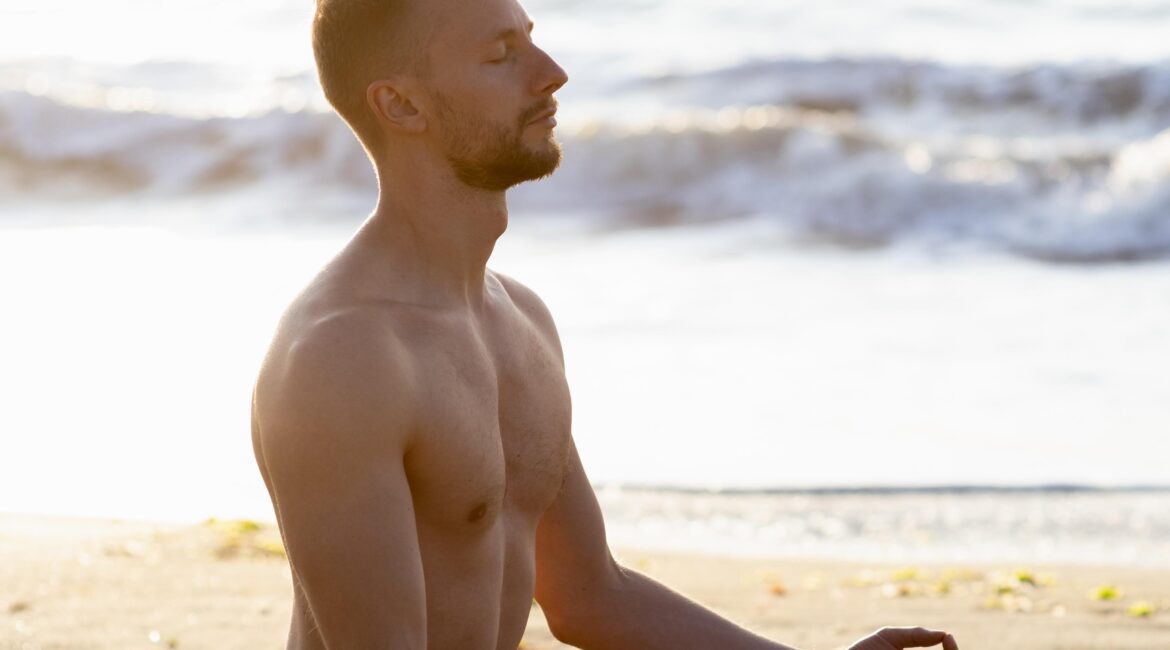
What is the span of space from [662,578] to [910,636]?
3340 millimetres

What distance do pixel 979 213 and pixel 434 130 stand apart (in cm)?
1486

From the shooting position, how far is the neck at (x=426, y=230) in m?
2.58

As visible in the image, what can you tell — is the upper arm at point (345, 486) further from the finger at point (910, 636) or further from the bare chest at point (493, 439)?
the finger at point (910, 636)

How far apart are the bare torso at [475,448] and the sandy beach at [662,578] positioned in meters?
2.18

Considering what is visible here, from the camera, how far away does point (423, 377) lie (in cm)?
248

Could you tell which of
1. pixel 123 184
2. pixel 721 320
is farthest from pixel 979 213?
pixel 123 184

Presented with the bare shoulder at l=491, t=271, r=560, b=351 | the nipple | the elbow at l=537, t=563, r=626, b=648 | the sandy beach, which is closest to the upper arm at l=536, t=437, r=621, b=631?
the elbow at l=537, t=563, r=626, b=648

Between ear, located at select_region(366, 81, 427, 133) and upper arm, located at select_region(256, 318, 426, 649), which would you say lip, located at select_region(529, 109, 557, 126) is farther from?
upper arm, located at select_region(256, 318, 426, 649)

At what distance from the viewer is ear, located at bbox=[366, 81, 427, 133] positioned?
255 centimetres

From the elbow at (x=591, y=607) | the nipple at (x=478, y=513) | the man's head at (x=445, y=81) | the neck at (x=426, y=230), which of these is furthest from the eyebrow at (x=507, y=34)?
the elbow at (x=591, y=607)

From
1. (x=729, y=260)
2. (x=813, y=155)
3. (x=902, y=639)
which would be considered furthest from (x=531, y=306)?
(x=813, y=155)

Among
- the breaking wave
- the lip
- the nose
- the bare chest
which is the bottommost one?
the bare chest

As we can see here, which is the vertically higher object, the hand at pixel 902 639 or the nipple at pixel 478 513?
the nipple at pixel 478 513

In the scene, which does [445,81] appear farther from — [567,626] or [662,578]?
[662,578]
